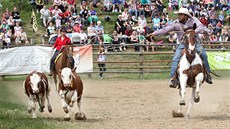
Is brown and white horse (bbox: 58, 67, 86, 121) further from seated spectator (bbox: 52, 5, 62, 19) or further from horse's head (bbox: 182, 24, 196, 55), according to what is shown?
seated spectator (bbox: 52, 5, 62, 19)

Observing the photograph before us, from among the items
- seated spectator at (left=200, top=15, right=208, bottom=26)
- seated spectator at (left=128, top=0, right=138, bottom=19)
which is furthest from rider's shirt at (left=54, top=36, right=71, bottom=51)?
seated spectator at (left=128, top=0, right=138, bottom=19)

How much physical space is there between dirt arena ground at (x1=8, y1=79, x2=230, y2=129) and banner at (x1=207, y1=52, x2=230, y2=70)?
1165 mm

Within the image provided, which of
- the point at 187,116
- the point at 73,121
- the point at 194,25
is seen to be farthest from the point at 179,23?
the point at 73,121

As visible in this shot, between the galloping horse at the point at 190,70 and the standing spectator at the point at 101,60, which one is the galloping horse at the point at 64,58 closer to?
the galloping horse at the point at 190,70

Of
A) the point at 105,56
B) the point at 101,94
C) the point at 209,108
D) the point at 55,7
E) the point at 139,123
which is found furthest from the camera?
the point at 55,7

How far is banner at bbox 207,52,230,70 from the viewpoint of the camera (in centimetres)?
2911

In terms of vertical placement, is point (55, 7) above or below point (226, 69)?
above

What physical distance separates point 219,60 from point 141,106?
11.1 metres

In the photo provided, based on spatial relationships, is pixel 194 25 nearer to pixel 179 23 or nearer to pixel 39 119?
pixel 179 23

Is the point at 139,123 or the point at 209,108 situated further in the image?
the point at 209,108

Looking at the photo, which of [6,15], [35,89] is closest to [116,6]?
[6,15]

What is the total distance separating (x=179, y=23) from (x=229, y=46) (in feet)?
48.5

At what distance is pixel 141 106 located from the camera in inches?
747

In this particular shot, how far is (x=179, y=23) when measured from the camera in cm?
1680
